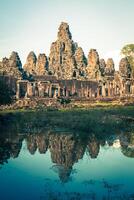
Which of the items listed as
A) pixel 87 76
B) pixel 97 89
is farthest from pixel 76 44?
pixel 97 89

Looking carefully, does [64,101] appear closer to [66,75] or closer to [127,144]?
[66,75]

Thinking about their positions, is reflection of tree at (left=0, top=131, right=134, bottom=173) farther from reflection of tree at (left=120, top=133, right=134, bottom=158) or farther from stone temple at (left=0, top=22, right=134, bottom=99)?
stone temple at (left=0, top=22, right=134, bottom=99)

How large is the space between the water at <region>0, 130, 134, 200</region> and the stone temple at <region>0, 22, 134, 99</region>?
40.1m

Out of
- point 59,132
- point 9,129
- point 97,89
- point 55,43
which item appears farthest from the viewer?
point 55,43

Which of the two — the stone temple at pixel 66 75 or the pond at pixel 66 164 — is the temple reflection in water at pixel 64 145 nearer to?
the pond at pixel 66 164

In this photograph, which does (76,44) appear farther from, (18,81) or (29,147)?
(29,147)

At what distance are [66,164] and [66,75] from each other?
225 feet

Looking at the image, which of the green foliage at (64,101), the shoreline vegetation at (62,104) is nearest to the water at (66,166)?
the shoreline vegetation at (62,104)

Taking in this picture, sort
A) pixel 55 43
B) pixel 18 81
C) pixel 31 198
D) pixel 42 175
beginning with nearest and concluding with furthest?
pixel 31 198 < pixel 42 175 < pixel 18 81 < pixel 55 43

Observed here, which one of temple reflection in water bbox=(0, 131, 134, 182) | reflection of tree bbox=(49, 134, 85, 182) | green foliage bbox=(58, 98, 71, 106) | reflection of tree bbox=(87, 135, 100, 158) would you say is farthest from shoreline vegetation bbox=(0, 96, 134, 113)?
reflection of tree bbox=(87, 135, 100, 158)

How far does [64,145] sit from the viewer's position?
2414cm

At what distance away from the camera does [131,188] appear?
14.9 metres

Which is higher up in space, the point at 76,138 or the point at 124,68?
the point at 124,68

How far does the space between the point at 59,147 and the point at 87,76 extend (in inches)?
2699
